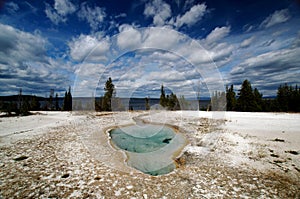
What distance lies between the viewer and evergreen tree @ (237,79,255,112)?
41234 mm

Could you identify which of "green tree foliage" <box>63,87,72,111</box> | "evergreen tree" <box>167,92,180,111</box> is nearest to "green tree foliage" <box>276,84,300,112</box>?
"evergreen tree" <box>167,92,180,111</box>

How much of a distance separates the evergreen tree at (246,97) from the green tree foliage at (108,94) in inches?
1664

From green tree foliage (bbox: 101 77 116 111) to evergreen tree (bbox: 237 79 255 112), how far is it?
139ft

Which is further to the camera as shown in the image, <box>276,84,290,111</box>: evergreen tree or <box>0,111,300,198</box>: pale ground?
<box>276,84,290,111</box>: evergreen tree

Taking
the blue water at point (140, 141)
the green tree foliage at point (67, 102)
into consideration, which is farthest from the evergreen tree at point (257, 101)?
the green tree foliage at point (67, 102)

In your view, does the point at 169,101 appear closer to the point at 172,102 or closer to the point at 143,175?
the point at 172,102

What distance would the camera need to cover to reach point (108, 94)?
45.3 m

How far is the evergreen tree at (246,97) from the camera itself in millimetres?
41234

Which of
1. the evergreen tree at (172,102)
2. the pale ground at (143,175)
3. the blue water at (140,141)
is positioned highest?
the evergreen tree at (172,102)

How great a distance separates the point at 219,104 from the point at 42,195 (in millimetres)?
61727

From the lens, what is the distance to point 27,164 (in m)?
6.00

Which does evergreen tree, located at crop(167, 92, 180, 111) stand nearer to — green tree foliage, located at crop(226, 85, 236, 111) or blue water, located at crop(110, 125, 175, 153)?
green tree foliage, located at crop(226, 85, 236, 111)

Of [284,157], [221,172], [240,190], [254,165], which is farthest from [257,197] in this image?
[284,157]

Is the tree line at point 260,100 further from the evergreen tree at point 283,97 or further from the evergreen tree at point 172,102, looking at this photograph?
the evergreen tree at point 172,102
